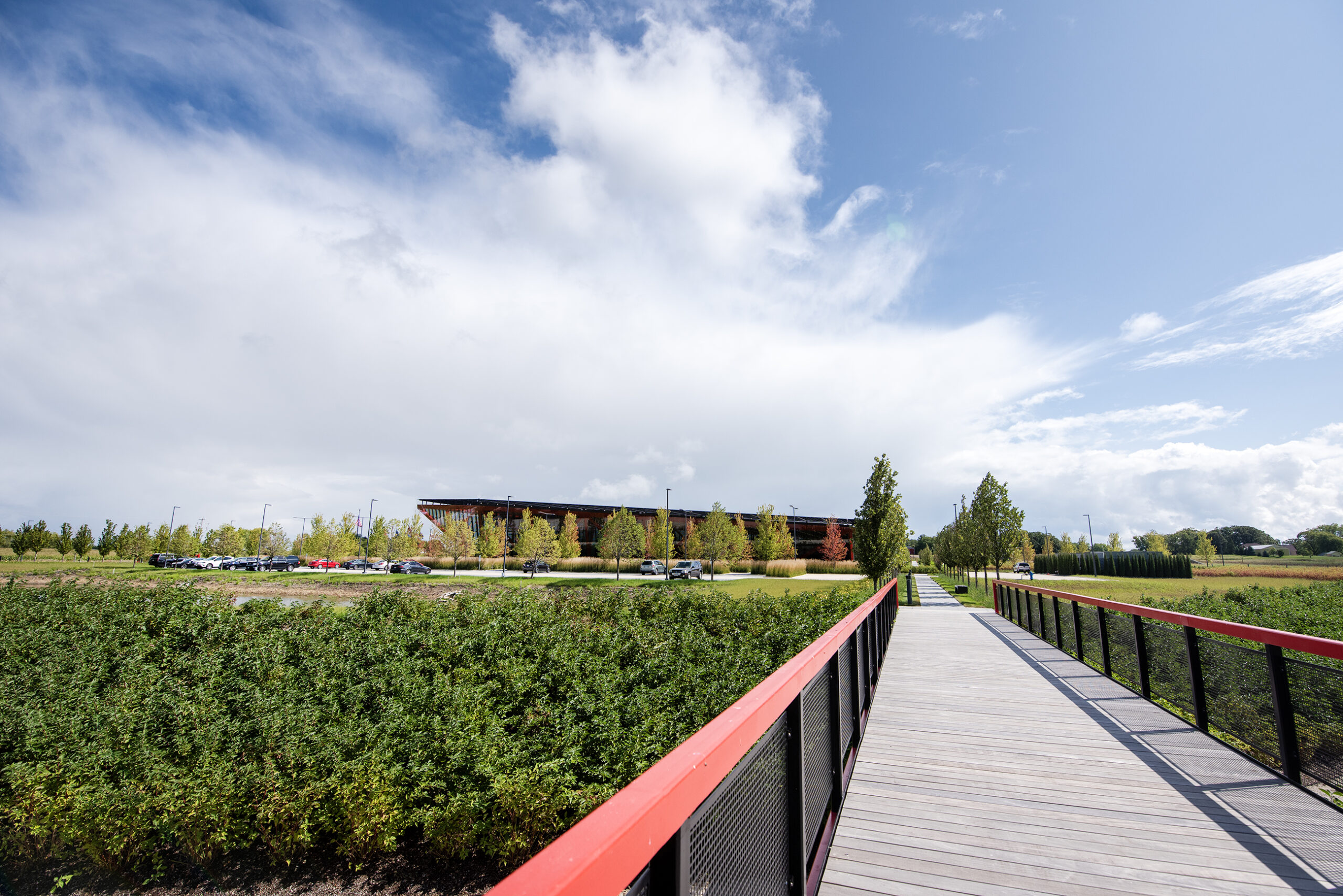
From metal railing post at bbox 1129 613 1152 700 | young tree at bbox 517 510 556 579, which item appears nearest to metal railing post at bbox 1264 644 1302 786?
metal railing post at bbox 1129 613 1152 700

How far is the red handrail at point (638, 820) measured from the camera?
94 cm

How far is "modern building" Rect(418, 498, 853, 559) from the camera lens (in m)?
71.0

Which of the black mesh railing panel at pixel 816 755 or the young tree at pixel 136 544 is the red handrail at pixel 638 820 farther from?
the young tree at pixel 136 544

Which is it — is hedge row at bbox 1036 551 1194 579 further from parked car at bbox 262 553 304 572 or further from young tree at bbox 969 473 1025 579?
parked car at bbox 262 553 304 572

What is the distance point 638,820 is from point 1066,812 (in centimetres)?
406

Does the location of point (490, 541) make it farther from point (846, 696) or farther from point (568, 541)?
point (846, 696)

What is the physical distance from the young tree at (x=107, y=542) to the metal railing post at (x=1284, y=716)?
10259 centimetres

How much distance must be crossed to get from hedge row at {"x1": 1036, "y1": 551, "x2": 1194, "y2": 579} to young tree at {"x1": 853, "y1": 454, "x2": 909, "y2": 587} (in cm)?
4289

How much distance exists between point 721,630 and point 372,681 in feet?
24.4

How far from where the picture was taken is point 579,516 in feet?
240

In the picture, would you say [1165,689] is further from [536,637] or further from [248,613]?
[248,613]

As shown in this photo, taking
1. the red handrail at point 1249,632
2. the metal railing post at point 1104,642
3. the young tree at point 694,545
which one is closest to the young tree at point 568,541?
the young tree at point 694,545

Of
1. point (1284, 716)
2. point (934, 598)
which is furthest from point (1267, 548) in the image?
point (1284, 716)

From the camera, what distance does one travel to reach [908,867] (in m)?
3.20
